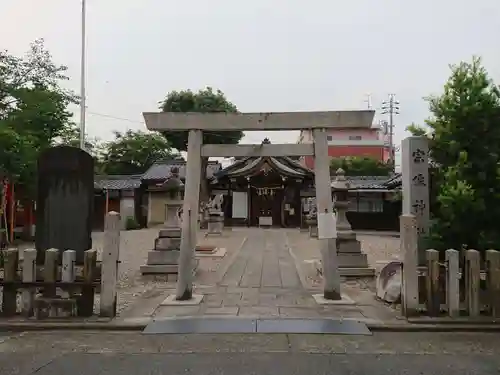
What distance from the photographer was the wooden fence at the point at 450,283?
7.31 metres

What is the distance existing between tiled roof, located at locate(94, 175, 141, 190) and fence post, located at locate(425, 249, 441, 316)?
98.6ft

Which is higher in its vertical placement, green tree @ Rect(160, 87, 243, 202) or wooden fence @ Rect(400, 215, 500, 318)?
green tree @ Rect(160, 87, 243, 202)

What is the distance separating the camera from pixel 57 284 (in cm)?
737

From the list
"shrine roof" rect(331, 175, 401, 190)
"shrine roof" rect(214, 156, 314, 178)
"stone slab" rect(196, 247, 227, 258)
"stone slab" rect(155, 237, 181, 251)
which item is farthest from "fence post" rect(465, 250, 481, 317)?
"shrine roof" rect(214, 156, 314, 178)

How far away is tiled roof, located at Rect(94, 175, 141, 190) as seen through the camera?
35.6m

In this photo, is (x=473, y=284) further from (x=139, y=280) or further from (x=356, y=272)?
(x=139, y=280)

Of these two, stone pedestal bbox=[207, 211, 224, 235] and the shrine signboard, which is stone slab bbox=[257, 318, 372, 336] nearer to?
the shrine signboard

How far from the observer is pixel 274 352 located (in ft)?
19.4

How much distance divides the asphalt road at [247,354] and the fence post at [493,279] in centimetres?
66

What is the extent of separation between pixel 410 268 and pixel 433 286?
0.41 metres

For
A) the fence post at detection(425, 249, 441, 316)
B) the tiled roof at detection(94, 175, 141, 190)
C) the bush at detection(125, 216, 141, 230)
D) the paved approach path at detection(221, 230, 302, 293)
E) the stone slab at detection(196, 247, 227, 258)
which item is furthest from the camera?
the tiled roof at detection(94, 175, 141, 190)

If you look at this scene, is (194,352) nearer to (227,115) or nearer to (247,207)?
(227,115)

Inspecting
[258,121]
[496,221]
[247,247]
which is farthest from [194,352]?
[247,247]

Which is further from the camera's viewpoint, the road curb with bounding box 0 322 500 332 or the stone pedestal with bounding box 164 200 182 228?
the stone pedestal with bounding box 164 200 182 228
